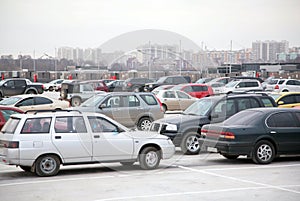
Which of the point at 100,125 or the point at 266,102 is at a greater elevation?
the point at 266,102

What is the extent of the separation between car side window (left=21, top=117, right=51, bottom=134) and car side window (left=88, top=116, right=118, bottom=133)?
3.55 ft

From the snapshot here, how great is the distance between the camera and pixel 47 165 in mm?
12086

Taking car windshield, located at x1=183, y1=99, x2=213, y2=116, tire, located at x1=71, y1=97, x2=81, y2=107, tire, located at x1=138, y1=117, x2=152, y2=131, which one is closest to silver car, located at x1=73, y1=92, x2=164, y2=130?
tire, located at x1=138, y1=117, x2=152, y2=131

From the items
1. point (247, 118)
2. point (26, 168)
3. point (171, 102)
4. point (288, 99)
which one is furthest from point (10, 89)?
point (247, 118)

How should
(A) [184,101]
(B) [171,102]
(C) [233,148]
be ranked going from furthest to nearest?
1. (B) [171,102]
2. (A) [184,101]
3. (C) [233,148]

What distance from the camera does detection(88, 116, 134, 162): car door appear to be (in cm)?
1245

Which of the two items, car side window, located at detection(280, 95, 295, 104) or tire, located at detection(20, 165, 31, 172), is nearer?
tire, located at detection(20, 165, 31, 172)

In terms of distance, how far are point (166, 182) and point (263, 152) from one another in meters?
3.77

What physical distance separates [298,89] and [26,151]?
36.6 metres

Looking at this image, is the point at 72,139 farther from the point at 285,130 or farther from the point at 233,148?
the point at 285,130

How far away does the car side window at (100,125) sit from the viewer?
12633 mm

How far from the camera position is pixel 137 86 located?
46969mm

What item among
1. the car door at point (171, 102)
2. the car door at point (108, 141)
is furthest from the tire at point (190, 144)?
the car door at point (171, 102)

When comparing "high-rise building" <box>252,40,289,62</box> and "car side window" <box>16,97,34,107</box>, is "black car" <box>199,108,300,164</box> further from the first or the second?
"high-rise building" <box>252,40,289,62</box>
